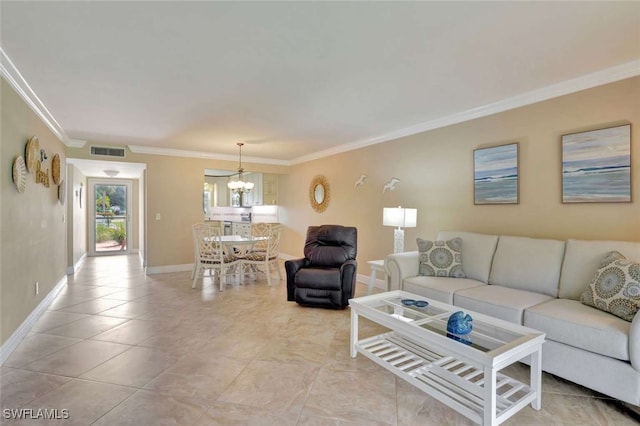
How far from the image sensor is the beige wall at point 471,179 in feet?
8.97

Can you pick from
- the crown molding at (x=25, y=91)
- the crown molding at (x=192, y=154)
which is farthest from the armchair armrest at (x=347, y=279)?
the crown molding at (x=192, y=154)

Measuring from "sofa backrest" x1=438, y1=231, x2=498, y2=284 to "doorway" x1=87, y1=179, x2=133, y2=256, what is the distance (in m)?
8.68

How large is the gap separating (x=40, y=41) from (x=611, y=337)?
4.25 m

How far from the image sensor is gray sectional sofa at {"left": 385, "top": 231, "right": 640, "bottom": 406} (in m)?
1.93

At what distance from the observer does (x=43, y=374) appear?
234 cm

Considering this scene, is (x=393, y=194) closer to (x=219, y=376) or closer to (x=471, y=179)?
(x=471, y=179)

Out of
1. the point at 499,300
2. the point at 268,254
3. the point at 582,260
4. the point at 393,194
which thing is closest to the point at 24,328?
the point at 268,254

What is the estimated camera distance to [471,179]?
378 centimetres

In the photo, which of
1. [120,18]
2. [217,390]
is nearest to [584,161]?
[217,390]

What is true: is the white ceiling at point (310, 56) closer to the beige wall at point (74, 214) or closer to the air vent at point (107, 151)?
the air vent at point (107, 151)

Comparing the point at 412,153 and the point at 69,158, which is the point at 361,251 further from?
the point at 69,158

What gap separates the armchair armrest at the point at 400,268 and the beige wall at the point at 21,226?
3.54 meters

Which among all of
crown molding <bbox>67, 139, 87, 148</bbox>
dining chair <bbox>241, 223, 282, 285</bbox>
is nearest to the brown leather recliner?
dining chair <bbox>241, 223, 282, 285</bbox>

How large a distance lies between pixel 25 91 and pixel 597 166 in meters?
5.36
